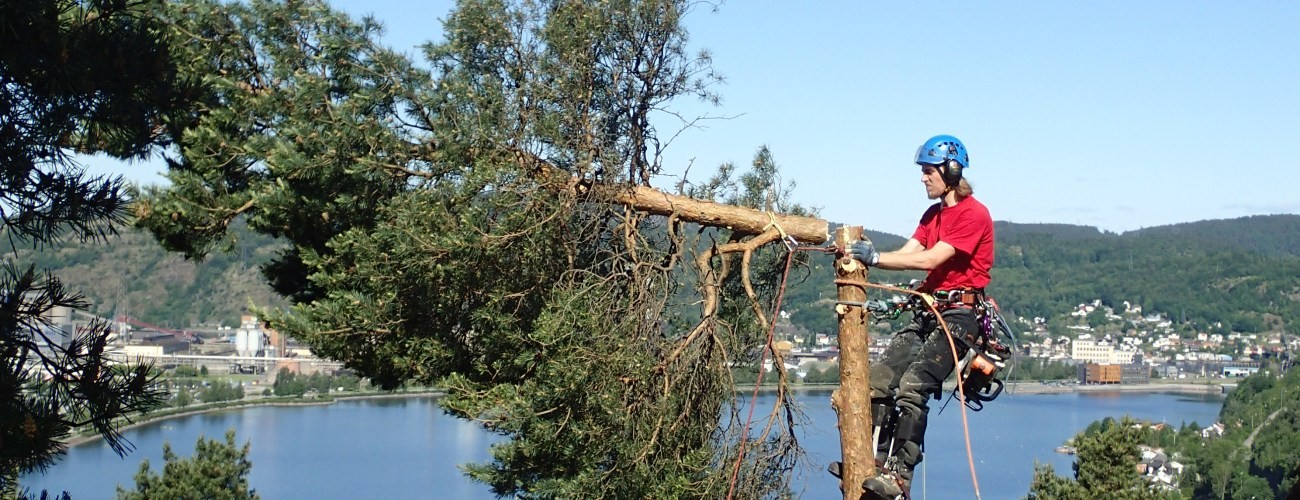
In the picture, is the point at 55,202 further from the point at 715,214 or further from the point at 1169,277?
the point at 1169,277

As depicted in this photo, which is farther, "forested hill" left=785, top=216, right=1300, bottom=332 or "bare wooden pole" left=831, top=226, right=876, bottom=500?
"forested hill" left=785, top=216, right=1300, bottom=332

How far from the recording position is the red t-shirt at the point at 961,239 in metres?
5.77

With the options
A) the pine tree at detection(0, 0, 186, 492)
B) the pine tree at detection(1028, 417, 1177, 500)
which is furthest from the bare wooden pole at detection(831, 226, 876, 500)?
the pine tree at detection(1028, 417, 1177, 500)

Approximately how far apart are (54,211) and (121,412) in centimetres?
84

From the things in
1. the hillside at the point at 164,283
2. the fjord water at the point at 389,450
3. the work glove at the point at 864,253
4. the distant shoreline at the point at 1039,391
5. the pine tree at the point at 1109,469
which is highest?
the hillside at the point at 164,283

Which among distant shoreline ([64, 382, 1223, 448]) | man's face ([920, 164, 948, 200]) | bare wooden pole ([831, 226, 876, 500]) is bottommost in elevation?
distant shoreline ([64, 382, 1223, 448])

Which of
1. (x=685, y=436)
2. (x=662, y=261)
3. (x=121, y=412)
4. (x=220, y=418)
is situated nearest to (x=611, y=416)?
(x=685, y=436)

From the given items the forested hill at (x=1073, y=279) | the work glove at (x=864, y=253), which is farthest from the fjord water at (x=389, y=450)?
the work glove at (x=864, y=253)

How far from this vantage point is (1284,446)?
5238 centimetres

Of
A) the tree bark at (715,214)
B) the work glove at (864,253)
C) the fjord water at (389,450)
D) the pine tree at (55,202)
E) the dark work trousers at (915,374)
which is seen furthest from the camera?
the fjord water at (389,450)

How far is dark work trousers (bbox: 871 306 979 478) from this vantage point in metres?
5.87

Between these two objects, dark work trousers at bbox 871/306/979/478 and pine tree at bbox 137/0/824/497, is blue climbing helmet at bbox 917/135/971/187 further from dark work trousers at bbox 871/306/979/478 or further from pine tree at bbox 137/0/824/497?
pine tree at bbox 137/0/824/497

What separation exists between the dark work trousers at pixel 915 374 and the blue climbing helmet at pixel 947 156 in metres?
0.63

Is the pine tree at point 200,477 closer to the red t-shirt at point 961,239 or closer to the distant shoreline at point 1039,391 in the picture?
the red t-shirt at point 961,239
